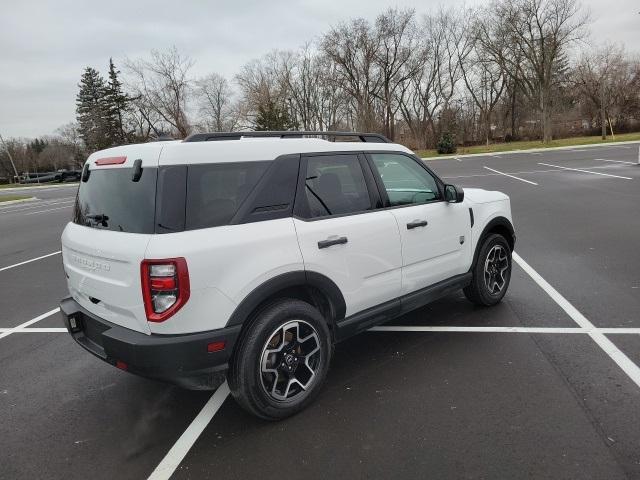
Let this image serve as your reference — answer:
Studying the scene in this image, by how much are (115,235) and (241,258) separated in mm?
809

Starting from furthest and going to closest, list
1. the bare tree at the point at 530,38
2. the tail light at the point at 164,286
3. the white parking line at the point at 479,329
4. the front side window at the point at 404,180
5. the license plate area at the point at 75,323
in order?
the bare tree at the point at 530,38, the white parking line at the point at 479,329, the front side window at the point at 404,180, the license plate area at the point at 75,323, the tail light at the point at 164,286

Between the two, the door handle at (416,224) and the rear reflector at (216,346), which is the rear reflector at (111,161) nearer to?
the rear reflector at (216,346)

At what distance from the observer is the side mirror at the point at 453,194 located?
413 cm

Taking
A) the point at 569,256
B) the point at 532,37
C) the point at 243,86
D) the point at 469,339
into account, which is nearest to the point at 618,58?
the point at 532,37

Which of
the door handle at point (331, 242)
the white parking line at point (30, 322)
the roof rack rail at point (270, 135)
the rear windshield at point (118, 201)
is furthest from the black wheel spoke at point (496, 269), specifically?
the white parking line at point (30, 322)

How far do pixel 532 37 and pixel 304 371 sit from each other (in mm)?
49966

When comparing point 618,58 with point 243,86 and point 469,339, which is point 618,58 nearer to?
point 243,86

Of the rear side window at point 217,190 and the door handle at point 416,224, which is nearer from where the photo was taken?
the rear side window at point 217,190

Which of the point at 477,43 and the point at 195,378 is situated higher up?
the point at 477,43

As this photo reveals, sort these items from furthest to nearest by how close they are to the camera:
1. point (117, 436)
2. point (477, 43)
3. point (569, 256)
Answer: point (477, 43) → point (569, 256) → point (117, 436)

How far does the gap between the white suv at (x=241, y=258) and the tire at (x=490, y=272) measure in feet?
3.23

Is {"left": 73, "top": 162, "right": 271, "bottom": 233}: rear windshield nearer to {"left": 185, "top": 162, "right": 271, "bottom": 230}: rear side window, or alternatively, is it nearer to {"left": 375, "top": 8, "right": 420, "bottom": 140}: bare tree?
{"left": 185, "top": 162, "right": 271, "bottom": 230}: rear side window

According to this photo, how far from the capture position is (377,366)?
3654 mm

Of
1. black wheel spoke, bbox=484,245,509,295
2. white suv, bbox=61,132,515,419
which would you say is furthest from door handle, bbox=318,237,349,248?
black wheel spoke, bbox=484,245,509,295
